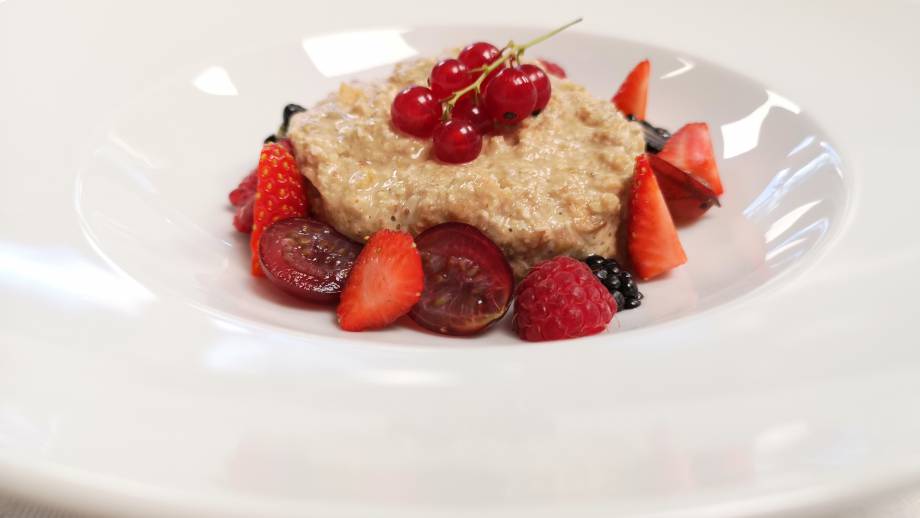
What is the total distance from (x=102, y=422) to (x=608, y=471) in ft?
3.28

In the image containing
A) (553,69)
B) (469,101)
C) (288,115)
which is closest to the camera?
(469,101)

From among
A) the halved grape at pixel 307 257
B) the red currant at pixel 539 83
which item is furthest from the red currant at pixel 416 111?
the halved grape at pixel 307 257

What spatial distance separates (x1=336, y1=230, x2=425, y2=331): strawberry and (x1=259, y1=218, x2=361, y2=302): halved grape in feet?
0.35

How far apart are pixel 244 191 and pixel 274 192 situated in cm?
32

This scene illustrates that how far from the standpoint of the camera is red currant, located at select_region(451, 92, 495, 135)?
2947mm

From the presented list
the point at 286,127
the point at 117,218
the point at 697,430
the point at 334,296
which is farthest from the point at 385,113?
the point at 697,430

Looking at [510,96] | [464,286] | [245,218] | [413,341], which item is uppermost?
[510,96]

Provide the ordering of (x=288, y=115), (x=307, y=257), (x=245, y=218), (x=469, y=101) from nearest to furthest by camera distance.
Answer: (x=307, y=257) → (x=469, y=101) → (x=245, y=218) → (x=288, y=115)

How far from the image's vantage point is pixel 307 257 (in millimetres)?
2740

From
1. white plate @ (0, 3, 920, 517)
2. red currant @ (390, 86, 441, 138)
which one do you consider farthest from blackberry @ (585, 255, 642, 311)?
red currant @ (390, 86, 441, 138)

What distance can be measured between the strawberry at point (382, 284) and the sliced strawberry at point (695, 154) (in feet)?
4.11

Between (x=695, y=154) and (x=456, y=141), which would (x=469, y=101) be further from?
(x=695, y=154)

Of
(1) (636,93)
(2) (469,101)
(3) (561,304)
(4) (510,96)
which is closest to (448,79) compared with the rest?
(2) (469,101)

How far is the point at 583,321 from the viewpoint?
2480 mm
